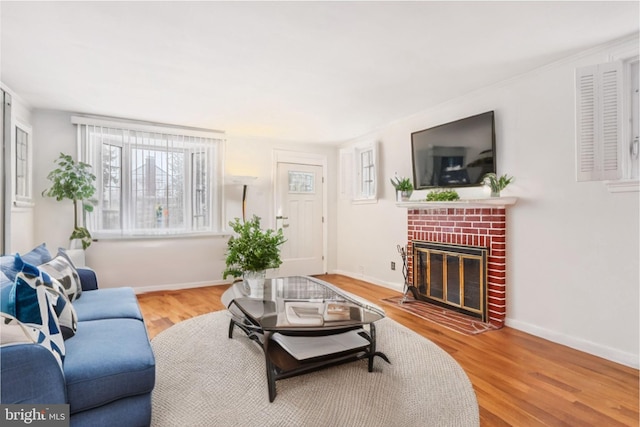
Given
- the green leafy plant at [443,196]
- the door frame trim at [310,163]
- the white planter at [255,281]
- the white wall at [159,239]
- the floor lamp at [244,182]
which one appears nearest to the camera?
the white planter at [255,281]

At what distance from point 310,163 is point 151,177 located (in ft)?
8.14

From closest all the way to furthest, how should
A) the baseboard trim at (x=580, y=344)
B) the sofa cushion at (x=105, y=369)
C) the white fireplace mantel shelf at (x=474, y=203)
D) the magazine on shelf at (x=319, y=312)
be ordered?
the sofa cushion at (x=105, y=369) → the magazine on shelf at (x=319, y=312) → the baseboard trim at (x=580, y=344) → the white fireplace mantel shelf at (x=474, y=203)

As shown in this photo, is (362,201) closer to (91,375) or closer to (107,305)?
(107,305)

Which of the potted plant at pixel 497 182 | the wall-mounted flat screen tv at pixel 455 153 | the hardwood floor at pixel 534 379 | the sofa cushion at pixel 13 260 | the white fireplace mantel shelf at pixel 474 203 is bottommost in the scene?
the hardwood floor at pixel 534 379

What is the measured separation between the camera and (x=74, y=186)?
368 centimetres

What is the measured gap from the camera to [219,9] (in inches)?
79.0

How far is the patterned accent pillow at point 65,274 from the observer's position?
2.20 metres

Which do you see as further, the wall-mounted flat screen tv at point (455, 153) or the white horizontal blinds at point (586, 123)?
the wall-mounted flat screen tv at point (455, 153)

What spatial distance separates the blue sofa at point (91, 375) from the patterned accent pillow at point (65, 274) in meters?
0.32

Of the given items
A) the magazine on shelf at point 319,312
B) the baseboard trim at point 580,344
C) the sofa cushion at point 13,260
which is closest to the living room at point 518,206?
the baseboard trim at point 580,344

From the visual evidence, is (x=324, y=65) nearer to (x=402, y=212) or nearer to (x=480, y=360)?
(x=402, y=212)

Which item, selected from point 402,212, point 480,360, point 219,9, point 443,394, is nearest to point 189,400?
point 443,394

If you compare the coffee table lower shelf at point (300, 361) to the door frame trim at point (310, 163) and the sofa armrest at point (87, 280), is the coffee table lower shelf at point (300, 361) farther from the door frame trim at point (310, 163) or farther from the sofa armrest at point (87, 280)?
the door frame trim at point (310, 163)

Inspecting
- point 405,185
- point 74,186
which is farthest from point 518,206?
point 74,186
